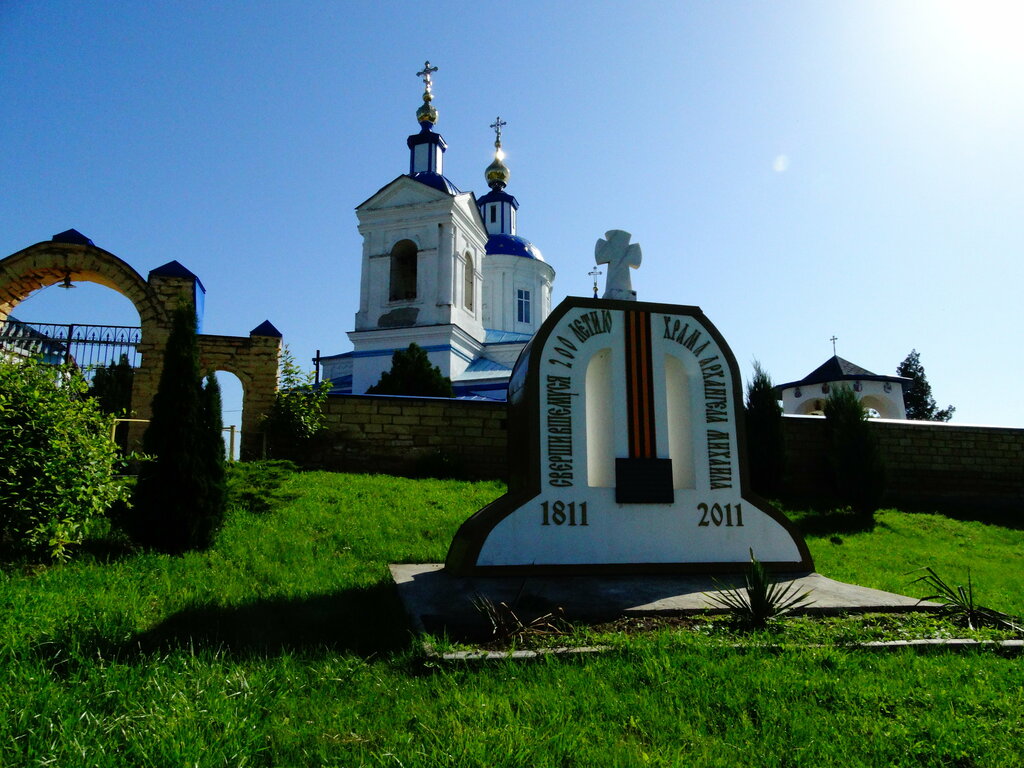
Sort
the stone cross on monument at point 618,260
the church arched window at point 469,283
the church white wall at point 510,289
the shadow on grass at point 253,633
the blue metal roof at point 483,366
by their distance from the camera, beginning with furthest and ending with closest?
1. the church white wall at point 510,289
2. the church arched window at point 469,283
3. the blue metal roof at point 483,366
4. the stone cross on monument at point 618,260
5. the shadow on grass at point 253,633

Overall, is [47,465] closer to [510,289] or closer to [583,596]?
[583,596]

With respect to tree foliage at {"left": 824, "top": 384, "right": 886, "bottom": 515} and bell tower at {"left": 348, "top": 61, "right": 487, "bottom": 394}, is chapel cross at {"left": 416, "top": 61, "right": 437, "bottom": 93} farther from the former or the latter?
tree foliage at {"left": 824, "top": 384, "right": 886, "bottom": 515}

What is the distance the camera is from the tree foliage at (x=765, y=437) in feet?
45.1

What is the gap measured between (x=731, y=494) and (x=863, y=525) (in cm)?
676

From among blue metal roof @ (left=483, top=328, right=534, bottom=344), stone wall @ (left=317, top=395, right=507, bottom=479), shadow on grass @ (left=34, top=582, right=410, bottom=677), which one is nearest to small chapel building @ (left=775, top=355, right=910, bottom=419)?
blue metal roof @ (left=483, top=328, right=534, bottom=344)

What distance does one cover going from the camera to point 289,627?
421 centimetres

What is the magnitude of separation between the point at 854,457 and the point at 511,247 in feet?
80.8

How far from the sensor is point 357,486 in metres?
10.3

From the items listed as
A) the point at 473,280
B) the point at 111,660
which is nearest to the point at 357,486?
the point at 111,660

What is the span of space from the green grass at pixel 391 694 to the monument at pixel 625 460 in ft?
4.95

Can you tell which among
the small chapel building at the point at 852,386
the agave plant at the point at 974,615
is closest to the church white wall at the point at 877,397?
the small chapel building at the point at 852,386

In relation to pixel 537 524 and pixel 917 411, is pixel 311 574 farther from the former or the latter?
pixel 917 411

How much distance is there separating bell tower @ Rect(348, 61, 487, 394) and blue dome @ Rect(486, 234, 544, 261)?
7087 mm

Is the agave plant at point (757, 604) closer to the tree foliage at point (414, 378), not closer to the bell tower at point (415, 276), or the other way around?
the tree foliage at point (414, 378)
